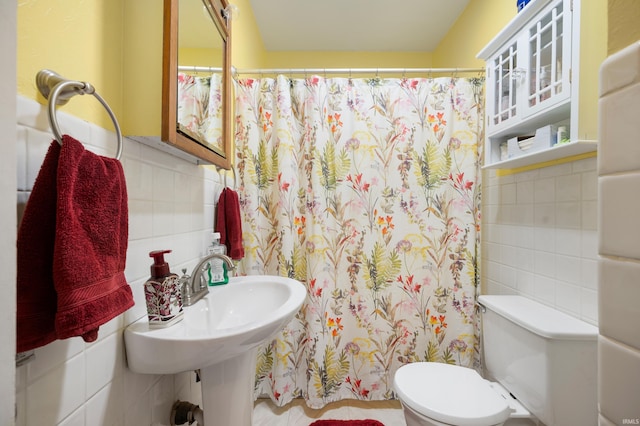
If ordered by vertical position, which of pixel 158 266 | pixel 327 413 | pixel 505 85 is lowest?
pixel 327 413

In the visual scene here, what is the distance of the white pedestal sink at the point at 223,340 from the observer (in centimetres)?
62

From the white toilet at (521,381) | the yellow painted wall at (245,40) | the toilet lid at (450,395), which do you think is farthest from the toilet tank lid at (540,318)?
the yellow painted wall at (245,40)

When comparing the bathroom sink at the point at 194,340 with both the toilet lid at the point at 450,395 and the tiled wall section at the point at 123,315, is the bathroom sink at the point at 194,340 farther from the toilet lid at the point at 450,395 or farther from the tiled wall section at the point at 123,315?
the toilet lid at the point at 450,395

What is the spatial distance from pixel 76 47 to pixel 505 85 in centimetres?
156

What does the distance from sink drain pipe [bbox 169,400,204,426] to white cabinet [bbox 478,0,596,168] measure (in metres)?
1.50

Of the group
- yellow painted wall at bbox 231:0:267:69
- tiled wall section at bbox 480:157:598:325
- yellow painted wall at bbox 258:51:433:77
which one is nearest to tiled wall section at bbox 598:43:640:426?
tiled wall section at bbox 480:157:598:325

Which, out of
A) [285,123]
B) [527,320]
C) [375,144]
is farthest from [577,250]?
[285,123]

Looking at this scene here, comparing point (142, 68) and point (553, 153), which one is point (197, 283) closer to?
point (142, 68)

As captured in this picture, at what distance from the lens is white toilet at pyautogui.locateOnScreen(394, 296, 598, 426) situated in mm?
942

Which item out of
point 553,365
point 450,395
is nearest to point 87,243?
point 450,395

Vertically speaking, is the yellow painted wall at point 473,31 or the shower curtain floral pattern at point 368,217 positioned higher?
the yellow painted wall at point 473,31

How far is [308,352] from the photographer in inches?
62.0

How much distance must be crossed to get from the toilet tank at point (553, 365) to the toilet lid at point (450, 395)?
0.40ft

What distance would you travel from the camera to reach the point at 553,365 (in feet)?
3.12
